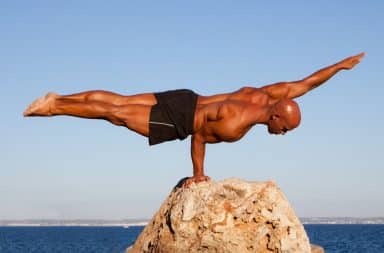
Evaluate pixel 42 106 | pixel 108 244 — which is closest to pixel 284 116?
pixel 42 106

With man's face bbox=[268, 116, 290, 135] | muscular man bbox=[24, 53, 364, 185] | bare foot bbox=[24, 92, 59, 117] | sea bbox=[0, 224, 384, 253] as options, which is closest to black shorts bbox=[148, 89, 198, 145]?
muscular man bbox=[24, 53, 364, 185]

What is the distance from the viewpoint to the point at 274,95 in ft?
43.1

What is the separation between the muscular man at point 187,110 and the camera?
12.4 meters

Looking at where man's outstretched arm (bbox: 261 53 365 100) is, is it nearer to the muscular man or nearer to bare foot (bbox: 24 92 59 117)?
the muscular man

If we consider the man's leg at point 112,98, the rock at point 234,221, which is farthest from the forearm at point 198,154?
the man's leg at point 112,98

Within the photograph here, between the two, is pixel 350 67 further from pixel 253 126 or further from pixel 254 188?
pixel 254 188

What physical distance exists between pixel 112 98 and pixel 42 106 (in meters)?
1.28

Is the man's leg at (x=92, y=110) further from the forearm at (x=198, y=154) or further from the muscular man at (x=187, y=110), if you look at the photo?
the forearm at (x=198, y=154)

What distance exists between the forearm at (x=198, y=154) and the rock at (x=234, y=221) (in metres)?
0.45

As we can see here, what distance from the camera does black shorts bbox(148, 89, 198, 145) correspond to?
12672 millimetres

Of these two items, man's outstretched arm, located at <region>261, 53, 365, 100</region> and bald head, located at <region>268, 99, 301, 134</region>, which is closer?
bald head, located at <region>268, 99, 301, 134</region>

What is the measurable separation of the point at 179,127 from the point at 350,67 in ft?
11.7

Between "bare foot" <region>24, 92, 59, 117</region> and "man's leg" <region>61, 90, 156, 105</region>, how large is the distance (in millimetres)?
282

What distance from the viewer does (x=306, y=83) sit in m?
13.3
